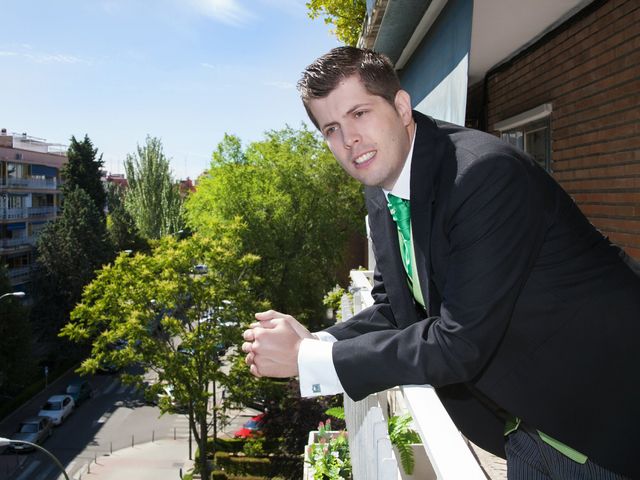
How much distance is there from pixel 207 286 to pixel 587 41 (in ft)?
63.8

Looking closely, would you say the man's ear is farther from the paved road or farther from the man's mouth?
the paved road

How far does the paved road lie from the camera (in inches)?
1081

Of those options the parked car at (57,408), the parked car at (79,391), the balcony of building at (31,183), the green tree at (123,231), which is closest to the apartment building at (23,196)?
the balcony of building at (31,183)

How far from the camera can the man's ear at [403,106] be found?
1840mm

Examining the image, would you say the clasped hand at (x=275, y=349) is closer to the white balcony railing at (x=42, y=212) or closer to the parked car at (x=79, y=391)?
the parked car at (x=79, y=391)

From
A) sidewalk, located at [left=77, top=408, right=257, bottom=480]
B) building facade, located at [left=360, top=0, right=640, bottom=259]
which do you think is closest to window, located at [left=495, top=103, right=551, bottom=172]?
building facade, located at [left=360, top=0, right=640, bottom=259]

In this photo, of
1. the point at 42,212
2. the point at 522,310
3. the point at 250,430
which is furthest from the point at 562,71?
the point at 42,212

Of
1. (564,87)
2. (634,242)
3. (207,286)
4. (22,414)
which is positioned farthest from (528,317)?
(22,414)

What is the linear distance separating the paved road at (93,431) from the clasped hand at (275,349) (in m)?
28.0

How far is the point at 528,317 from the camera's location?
1521 millimetres

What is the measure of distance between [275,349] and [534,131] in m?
6.84

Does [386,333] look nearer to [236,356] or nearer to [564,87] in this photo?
[564,87]

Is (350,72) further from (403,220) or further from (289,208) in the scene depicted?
(289,208)

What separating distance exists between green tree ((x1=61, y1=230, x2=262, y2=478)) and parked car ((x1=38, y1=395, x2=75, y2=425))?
9794mm
